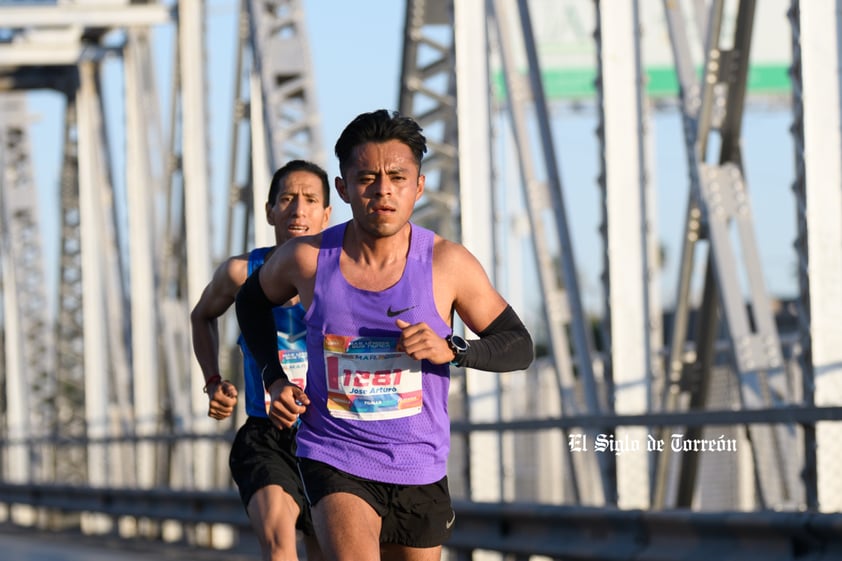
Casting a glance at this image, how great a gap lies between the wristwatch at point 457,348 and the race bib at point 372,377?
15cm

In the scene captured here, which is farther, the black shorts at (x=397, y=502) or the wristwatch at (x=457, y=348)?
the black shorts at (x=397, y=502)

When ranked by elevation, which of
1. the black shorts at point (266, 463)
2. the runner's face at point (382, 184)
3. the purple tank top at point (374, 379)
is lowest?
the black shorts at point (266, 463)

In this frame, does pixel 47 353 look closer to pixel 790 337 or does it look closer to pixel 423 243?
pixel 790 337

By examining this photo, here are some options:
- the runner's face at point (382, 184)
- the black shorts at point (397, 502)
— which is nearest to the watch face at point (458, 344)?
the runner's face at point (382, 184)

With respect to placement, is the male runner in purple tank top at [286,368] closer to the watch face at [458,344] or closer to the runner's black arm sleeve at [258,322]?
the runner's black arm sleeve at [258,322]

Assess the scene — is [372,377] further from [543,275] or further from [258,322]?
[543,275]

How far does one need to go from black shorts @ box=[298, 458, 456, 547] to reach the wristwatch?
0.39 m

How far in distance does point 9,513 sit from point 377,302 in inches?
733

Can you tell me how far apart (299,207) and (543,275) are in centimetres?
473

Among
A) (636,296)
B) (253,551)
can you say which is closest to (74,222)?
(253,551)

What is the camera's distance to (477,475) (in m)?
11.9

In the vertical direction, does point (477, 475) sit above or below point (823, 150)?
below

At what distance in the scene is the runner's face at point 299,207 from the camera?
265 inches

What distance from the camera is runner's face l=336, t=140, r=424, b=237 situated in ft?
15.6
